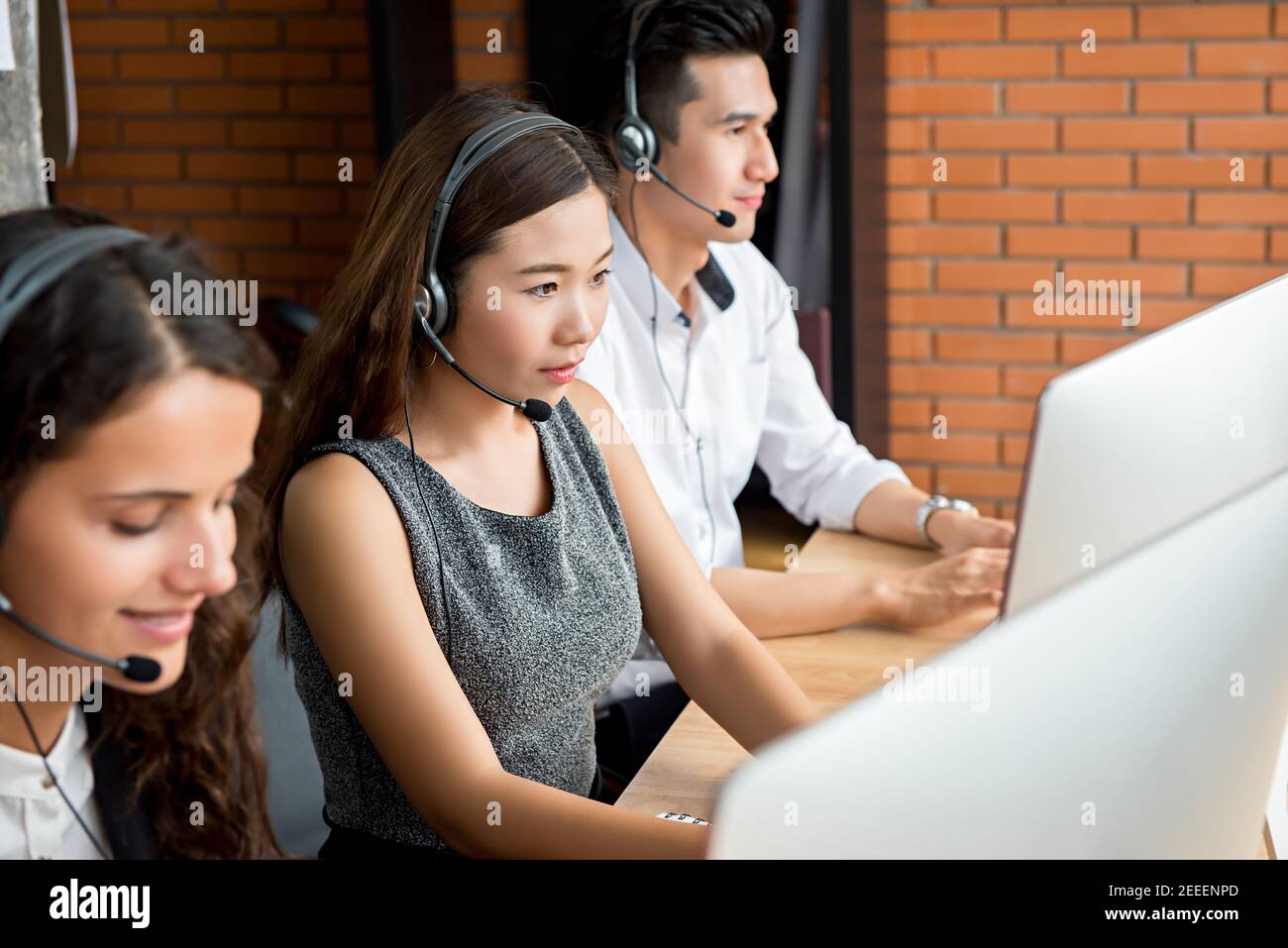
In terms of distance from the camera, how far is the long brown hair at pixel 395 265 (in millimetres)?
1345

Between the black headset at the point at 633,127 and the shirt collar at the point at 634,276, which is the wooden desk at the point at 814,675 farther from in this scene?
the black headset at the point at 633,127

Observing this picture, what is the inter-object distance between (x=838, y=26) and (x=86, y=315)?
203 cm

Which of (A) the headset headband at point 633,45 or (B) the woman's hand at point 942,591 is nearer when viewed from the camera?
(B) the woman's hand at point 942,591

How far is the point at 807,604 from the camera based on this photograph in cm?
166

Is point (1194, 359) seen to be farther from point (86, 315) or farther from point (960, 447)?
point (960, 447)

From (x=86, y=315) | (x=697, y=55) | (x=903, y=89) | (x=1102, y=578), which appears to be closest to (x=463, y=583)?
(x=86, y=315)

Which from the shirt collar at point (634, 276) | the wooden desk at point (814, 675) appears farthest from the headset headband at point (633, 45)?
the wooden desk at point (814, 675)

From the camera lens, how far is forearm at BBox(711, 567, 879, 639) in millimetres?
1649

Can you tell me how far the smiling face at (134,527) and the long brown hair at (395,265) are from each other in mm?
432

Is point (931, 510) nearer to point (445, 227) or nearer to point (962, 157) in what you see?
point (445, 227)

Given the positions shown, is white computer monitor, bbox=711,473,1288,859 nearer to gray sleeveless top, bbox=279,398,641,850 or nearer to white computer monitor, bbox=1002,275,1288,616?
white computer monitor, bbox=1002,275,1288,616

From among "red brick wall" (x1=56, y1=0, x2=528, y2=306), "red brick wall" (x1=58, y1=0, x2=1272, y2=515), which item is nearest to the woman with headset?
"red brick wall" (x1=58, y1=0, x2=1272, y2=515)

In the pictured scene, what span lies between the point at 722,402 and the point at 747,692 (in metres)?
0.76

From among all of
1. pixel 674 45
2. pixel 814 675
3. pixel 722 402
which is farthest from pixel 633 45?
pixel 814 675
